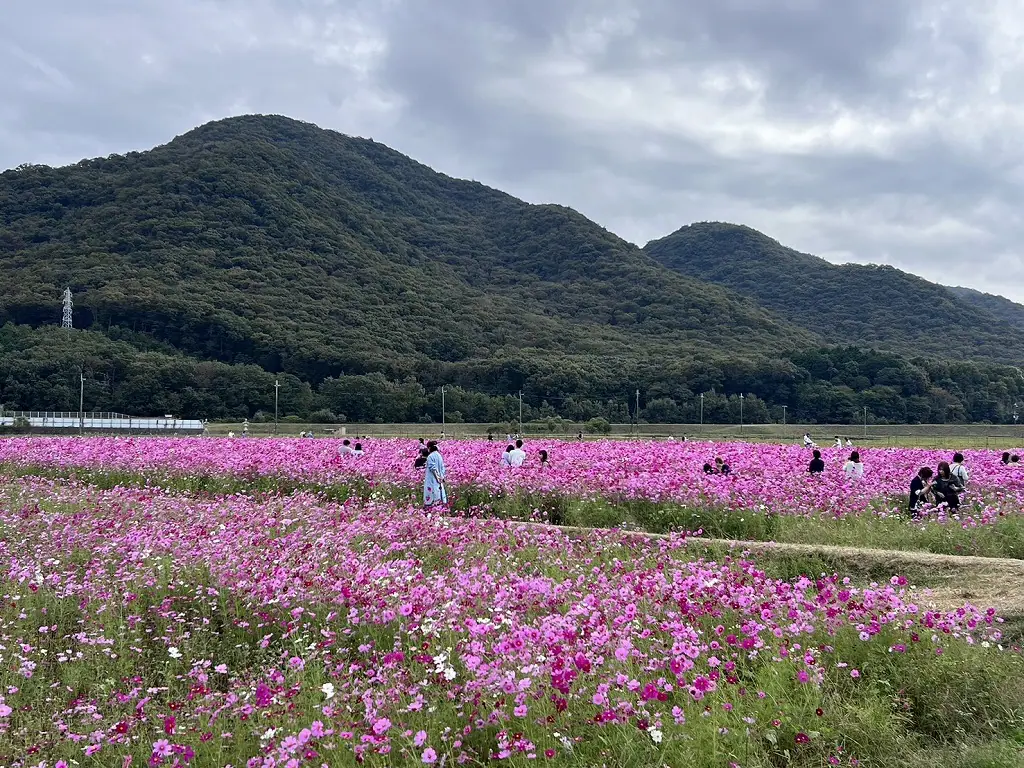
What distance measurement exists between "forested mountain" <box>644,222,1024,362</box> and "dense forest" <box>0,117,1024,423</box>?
78 centimetres

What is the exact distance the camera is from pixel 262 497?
39.8 feet

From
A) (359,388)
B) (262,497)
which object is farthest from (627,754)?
(359,388)

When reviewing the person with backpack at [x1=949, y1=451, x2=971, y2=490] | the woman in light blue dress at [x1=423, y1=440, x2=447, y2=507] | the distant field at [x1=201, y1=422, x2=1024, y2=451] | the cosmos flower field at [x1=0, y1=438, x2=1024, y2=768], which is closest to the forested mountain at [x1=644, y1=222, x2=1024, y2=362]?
the distant field at [x1=201, y1=422, x2=1024, y2=451]

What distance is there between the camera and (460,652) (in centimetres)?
430

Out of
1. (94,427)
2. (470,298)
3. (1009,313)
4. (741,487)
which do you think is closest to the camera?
(741,487)

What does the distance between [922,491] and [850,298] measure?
131008 millimetres

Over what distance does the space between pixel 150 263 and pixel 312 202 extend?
1505 inches

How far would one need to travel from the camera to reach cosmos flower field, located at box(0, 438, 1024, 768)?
140 inches

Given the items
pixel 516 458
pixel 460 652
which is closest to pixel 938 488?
pixel 516 458

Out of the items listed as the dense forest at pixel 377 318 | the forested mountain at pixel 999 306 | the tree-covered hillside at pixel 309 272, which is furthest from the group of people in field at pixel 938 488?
the forested mountain at pixel 999 306

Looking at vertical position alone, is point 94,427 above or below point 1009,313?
below

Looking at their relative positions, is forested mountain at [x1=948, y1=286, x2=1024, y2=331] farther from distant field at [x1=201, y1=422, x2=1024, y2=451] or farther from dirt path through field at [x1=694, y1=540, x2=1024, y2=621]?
dirt path through field at [x1=694, y1=540, x2=1024, y2=621]

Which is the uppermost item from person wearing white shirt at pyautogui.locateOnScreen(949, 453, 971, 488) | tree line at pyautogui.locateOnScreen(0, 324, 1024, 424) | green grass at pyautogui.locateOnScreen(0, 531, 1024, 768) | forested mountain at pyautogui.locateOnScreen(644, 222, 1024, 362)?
forested mountain at pyautogui.locateOnScreen(644, 222, 1024, 362)

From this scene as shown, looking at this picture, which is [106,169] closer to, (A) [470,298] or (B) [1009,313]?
(A) [470,298]
